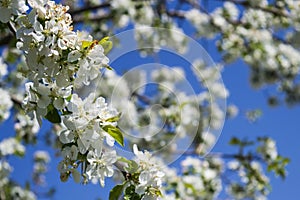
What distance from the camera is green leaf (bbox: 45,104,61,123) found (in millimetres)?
1126

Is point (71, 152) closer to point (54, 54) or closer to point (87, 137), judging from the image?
point (87, 137)

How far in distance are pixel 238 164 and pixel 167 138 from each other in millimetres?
677

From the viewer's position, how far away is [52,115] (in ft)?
3.71

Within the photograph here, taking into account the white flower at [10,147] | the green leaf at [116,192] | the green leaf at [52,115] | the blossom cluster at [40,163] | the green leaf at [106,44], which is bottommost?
the green leaf at [116,192]

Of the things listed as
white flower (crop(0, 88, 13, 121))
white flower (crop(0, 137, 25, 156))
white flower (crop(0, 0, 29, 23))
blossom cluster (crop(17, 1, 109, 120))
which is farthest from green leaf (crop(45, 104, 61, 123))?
white flower (crop(0, 137, 25, 156))

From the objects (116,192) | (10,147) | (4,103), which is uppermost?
(10,147)

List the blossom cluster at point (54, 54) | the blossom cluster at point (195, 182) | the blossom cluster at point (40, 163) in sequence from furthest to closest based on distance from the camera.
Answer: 1. the blossom cluster at point (40, 163)
2. the blossom cluster at point (195, 182)
3. the blossom cluster at point (54, 54)

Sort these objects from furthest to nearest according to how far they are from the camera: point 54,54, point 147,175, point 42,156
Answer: point 42,156, point 147,175, point 54,54

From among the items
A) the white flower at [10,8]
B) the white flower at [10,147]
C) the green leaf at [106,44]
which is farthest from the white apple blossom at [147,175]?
the white flower at [10,147]

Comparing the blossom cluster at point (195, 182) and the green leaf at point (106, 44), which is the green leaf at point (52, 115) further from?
the blossom cluster at point (195, 182)

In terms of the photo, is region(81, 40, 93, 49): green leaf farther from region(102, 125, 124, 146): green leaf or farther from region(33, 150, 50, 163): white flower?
region(33, 150, 50, 163): white flower

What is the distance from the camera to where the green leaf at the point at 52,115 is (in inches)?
44.3

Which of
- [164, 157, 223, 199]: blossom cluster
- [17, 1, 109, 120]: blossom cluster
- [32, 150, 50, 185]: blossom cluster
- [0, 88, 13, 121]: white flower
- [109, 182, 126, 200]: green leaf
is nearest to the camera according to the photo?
[17, 1, 109, 120]: blossom cluster

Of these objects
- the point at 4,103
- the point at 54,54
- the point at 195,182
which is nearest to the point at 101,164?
the point at 54,54
